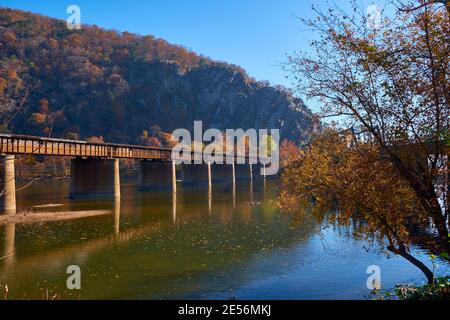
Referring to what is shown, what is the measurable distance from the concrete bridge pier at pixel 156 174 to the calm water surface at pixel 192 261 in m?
43.5

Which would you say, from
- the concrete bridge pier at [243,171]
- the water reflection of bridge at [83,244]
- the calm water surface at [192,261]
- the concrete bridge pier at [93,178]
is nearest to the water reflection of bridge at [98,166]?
the concrete bridge pier at [93,178]

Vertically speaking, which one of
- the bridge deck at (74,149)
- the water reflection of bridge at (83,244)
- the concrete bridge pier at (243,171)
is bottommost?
the water reflection of bridge at (83,244)

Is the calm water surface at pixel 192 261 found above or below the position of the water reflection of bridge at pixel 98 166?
below

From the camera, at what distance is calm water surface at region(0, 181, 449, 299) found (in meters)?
15.0

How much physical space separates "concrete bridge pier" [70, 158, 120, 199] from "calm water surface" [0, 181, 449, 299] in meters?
23.5

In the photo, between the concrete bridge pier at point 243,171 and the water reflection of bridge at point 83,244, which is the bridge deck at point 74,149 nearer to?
the water reflection of bridge at point 83,244

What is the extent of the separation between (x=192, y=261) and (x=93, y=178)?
1617 inches

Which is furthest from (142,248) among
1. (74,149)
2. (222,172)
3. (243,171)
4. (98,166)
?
(243,171)

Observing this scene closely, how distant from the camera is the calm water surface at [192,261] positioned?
15008mm

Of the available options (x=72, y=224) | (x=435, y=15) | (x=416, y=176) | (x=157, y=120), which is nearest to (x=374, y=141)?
(x=416, y=176)

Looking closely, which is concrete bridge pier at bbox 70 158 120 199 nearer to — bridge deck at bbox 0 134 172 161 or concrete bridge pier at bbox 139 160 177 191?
bridge deck at bbox 0 134 172 161

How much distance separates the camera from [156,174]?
77750 mm

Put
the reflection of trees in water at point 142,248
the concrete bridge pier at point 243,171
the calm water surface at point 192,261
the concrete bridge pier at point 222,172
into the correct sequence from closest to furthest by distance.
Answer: the calm water surface at point 192,261 → the reflection of trees in water at point 142,248 → the concrete bridge pier at point 222,172 → the concrete bridge pier at point 243,171

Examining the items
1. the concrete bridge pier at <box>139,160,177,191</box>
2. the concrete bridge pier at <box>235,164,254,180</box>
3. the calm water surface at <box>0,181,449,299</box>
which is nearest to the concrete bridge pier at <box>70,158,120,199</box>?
the concrete bridge pier at <box>139,160,177,191</box>
